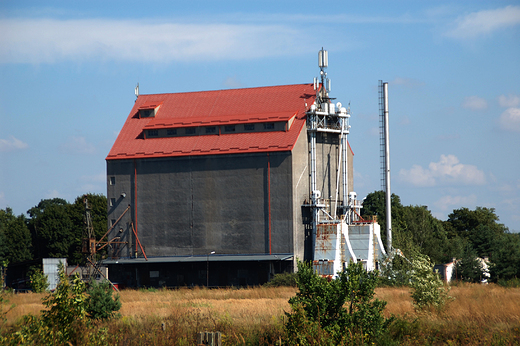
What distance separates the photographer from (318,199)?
61.8 metres

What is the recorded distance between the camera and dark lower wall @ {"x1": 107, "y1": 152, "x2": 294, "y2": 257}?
6012 centimetres

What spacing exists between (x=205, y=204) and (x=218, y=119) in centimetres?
887

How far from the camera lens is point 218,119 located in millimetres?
64625

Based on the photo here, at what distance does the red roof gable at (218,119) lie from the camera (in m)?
62.0

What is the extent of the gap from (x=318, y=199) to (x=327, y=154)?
648cm

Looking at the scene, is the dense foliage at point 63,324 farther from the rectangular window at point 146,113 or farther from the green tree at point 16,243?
the green tree at point 16,243

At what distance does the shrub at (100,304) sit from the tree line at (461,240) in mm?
14498

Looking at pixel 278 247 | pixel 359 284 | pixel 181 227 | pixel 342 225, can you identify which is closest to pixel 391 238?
pixel 342 225

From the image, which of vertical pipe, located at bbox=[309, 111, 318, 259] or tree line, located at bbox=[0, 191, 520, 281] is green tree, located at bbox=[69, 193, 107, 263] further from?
vertical pipe, located at bbox=[309, 111, 318, 259]

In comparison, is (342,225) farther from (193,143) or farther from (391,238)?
(193,143)

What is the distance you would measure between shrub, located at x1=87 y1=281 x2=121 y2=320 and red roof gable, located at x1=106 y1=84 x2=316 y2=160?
115 ft

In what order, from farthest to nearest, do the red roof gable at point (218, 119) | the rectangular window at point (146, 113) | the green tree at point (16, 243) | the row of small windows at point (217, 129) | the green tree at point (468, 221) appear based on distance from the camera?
the green tree at point (468, 221) → the green tree at point (16, 243) → the rectangular window at point (146, 113) → the row of small windows at point (217, 129) → the red roof gable at point (218, 119)

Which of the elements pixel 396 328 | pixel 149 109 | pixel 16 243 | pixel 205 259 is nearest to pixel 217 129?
pixel 149 109

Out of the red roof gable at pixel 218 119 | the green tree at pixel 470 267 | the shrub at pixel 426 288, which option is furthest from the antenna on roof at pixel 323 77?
the shrub at pixel 426 288
